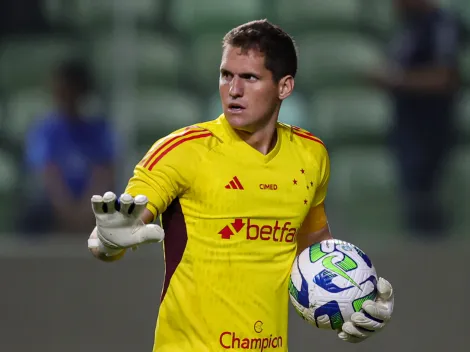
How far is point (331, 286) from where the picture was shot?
356 centimetres

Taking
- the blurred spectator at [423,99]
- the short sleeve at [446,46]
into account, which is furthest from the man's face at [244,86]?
the short sleeve at [446,46]

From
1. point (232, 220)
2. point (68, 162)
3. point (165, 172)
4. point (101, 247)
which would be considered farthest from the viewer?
point (68, 162)

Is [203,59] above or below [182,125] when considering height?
above

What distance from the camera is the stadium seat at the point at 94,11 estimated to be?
20.5 ft

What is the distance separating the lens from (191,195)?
361 cm

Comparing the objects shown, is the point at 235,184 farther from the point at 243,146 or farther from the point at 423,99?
the point at 423,99

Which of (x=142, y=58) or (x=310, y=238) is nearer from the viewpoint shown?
(x=310, y=238)

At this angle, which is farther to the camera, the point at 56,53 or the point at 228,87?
the point at 56,53

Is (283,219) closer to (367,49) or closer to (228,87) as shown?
(228,87)

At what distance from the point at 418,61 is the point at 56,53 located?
6.99ft

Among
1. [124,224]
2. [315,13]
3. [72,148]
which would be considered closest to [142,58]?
[72,148]

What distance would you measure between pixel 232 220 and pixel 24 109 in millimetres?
2950

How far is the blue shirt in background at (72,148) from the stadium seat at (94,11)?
594mm

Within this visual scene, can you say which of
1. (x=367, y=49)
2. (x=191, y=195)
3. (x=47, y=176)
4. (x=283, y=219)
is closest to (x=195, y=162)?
(x=191, y=195)
